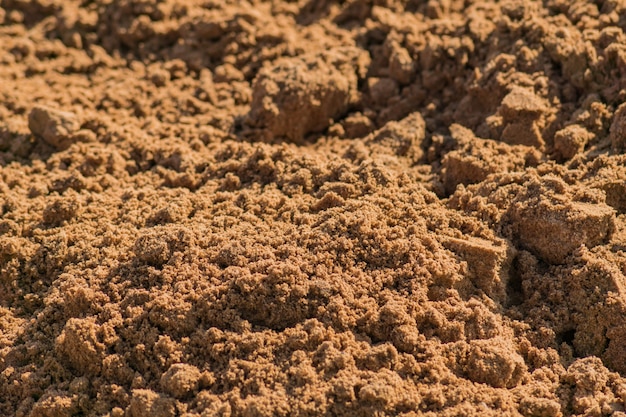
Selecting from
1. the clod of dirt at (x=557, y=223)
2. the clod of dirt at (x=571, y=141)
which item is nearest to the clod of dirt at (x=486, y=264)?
the clod of dirt at (x=557, y=223)

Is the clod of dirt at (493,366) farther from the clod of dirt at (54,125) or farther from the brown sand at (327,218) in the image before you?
the clod of dirt at (54,125)

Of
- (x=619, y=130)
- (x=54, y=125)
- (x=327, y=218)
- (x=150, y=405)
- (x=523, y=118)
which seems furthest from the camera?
(x=54, y=125)

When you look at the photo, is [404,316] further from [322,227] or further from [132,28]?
[132,28]

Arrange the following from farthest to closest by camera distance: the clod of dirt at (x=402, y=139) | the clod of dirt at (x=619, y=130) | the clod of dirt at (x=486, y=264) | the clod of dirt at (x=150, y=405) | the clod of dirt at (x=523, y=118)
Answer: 1. the clod of dirt at (x=402, y=139)
2. the clod of dirt at (x=523, y=118)
3. the clod of dirt at (x=619, y=130)
4. the clod of dirt at (x=486, y=264)
5. the clod of dirt at (x=150, y=405)

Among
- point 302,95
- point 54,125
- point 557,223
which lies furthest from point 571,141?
point 54,125

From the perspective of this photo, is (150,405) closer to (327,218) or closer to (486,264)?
(327,218)

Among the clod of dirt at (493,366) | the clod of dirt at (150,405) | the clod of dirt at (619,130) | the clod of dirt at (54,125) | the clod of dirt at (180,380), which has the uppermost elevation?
the clod of dirt at (619,130)

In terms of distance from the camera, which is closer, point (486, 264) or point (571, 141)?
point (486, 264)

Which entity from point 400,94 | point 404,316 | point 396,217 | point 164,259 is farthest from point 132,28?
point 404,316
